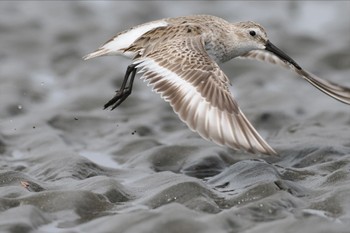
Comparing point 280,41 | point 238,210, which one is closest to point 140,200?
point 238,210

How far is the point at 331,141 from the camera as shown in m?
7.46

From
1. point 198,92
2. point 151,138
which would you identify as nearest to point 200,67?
point 198,92

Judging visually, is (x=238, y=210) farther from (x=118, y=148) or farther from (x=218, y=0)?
(x=218, y=0)

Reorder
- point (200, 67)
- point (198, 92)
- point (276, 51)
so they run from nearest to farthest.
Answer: point (198, 92), point (200, 67), point (276, 51)

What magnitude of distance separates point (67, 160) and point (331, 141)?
2316mm

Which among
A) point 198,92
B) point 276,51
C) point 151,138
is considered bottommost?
point 151,138

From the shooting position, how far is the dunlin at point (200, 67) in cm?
585

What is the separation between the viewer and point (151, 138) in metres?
7.81

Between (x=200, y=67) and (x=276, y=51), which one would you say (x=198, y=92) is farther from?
(x=276, y=51)

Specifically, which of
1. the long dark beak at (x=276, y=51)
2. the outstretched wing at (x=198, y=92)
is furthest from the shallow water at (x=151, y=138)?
the long dark beak at (x=276, y=51)

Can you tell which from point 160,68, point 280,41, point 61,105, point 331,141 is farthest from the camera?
point 280,41

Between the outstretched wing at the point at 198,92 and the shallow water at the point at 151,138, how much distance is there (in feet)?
1.25

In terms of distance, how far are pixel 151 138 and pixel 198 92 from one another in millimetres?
1767

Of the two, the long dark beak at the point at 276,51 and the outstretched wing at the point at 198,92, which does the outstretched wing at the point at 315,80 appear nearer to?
the long dark beak at the point at 276,51
